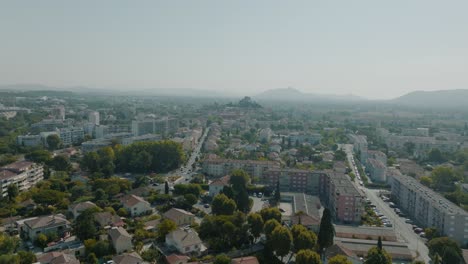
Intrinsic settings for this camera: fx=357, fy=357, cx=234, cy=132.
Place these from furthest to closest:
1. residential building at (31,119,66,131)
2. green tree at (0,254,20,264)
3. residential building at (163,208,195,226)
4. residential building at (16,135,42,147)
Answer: residential building at (31,119,66,131) < residential building at (16,135,42,147) < residential building at (163,208,195,226) < green tree at (0,254,20,264)

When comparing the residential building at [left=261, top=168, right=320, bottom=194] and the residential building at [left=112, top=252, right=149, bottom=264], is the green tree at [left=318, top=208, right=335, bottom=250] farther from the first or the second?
the residential building at [left=261, top=168, right=320, bottom=194]

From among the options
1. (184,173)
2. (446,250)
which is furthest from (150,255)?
(184,173)

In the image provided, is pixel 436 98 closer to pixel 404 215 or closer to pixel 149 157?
pixel 404 215

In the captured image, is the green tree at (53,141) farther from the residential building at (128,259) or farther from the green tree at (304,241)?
the green tree at (304,241)

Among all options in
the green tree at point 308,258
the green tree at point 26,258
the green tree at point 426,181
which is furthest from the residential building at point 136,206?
the green tree at point 426,181

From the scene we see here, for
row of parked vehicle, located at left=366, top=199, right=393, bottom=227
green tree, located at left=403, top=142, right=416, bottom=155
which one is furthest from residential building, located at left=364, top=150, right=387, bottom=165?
row of parked vehicle, located at left=366, top=199, right=393, bottom=227
